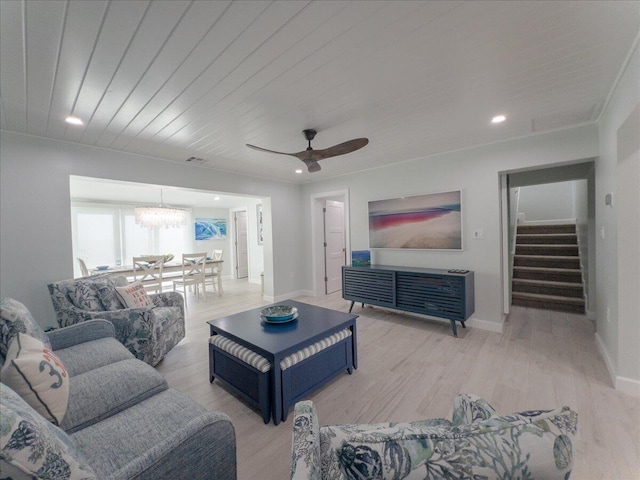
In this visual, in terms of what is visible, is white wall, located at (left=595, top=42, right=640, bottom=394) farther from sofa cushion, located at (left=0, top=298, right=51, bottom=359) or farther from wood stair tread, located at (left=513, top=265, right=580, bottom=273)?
sofa cushion, located at (left=0, top=298, right=51, bottom=359)

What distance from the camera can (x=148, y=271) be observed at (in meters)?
4.88

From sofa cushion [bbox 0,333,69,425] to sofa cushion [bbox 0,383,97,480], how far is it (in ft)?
1.59

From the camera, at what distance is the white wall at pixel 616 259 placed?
186cm

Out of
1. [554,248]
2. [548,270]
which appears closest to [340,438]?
[548,270]

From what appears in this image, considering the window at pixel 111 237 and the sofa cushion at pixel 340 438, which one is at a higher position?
the window at pixel 111 237

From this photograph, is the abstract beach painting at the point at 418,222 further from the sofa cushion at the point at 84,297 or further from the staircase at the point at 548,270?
the sofa cushion at the point at 84,297

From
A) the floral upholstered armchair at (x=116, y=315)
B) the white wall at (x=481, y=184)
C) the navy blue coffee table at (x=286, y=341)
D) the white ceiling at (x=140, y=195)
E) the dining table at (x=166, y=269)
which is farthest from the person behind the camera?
the white ceiling at (x=140, y=195)

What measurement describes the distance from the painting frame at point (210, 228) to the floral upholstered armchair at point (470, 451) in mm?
7954

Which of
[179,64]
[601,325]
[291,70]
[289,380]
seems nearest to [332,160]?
[291,70]

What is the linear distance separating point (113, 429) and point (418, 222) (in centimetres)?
374

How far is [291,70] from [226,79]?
0.46m

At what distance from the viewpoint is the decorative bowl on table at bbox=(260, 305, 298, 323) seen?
2.27 metres

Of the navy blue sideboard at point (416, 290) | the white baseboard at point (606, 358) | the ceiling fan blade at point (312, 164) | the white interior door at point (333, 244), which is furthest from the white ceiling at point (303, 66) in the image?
the white interior door at point (333, 244)

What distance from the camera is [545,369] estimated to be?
7.82 ft
